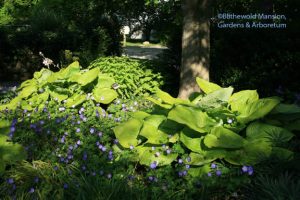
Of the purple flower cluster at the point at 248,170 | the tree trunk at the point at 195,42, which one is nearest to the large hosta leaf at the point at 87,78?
the tree trunk at the point at 195,42

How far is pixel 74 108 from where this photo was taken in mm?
5387

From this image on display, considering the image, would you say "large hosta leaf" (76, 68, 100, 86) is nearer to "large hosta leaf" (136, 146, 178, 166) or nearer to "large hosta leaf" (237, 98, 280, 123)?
"large hosta leaf" (136, 146, 178, 166)

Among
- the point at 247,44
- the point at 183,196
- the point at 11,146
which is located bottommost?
the point at 183,196

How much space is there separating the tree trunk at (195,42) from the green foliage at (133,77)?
114cm

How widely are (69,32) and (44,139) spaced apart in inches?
302

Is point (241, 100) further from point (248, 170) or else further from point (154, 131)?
point (248, 170)

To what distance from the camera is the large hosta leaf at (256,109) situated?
3848mm

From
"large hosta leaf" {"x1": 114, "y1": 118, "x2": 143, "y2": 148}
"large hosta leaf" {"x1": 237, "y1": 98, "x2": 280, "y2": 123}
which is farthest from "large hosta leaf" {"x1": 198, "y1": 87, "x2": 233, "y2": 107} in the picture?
"large hosta leaf" {"x1": 114, "y1": 118, "x2": 143, "y2": 148}

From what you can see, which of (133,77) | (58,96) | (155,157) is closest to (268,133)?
(155,157)

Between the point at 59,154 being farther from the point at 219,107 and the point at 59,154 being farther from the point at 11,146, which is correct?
the point at 219,107

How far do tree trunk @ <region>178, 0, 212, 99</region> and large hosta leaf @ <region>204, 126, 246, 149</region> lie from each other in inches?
87.2

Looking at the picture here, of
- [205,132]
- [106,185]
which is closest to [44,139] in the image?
[106,185]

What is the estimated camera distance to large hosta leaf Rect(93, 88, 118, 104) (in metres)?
5.69

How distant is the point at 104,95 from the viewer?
227 inches
